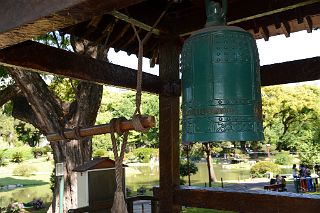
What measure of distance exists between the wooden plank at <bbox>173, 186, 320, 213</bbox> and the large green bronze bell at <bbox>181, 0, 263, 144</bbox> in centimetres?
99

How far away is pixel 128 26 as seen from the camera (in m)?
3.29

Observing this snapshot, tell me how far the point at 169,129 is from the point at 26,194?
1492cm

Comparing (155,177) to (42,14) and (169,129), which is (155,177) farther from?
(42,14)

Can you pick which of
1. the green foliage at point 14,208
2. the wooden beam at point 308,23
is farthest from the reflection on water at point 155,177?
the wooden beam at point 308,23

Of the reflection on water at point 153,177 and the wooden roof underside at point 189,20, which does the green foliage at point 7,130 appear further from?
the wooden roof underside at point 189,20

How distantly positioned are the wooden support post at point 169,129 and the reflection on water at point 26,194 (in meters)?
11.7

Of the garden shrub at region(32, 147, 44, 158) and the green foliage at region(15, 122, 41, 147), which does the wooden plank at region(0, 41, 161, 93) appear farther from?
the garden shrub at region(32, 147, 44, 158)

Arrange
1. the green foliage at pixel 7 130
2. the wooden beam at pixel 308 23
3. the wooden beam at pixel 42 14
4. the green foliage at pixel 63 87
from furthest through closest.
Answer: the green foliage at pixel 7 130, the green foliage at pixel 63 87, the wooden beam at pixel 308 23, the wooden beam at pixel 42 14

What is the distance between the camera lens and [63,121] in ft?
23.1

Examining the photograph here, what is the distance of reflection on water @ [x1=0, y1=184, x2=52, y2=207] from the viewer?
14.4 metres

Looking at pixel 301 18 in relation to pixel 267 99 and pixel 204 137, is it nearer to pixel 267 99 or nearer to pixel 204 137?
pixel 204 137

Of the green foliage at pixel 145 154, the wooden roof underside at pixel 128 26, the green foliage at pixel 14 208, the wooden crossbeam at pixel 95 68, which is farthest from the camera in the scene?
the green foliage at pixel 145 154

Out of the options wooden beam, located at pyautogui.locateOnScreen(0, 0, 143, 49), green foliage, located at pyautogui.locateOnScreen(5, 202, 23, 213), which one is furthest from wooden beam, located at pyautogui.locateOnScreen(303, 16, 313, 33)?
green foliage, located at pyautogui.locateOnScreen(5, 202, 23, 213)

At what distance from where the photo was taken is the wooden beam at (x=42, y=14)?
3.98 ft
